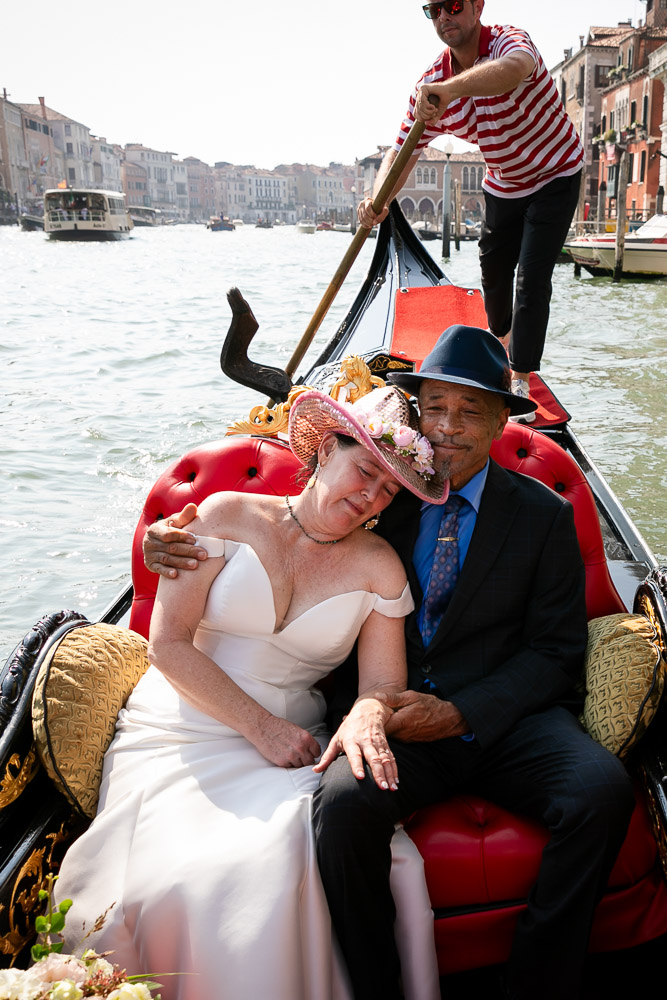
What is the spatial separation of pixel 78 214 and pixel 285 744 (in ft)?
95.9

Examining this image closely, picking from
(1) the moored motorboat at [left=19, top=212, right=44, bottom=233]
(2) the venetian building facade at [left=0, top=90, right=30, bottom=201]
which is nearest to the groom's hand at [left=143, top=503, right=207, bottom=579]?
(1) the moored motorboat at [left=19, top=212, right=44, bottom=233]

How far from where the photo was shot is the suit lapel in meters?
1.35

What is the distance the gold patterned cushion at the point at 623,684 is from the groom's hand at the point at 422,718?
197 mm

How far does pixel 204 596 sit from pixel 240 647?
0.31 feet

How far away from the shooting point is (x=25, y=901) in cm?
112

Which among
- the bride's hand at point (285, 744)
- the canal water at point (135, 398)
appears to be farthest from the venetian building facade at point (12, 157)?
the bride's hand at point (285, 744)

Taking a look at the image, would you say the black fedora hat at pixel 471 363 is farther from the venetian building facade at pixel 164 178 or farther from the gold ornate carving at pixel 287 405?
the venetian building facade at pixel 164 178

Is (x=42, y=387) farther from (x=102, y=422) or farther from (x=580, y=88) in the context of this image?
(x=580, y=88)

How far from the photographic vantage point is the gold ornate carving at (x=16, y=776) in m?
1.14

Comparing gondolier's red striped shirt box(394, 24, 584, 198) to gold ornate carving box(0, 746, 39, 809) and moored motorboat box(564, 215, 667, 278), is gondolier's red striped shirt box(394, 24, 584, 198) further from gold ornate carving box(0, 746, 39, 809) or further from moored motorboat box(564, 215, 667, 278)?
moored motorboat box(564, 215, 667, 278)

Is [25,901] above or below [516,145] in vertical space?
below

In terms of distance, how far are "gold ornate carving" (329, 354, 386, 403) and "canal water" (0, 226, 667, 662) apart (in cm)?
156

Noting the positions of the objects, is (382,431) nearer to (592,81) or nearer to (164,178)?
(592,81)

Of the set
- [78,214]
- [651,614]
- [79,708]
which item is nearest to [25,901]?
[79,708]
